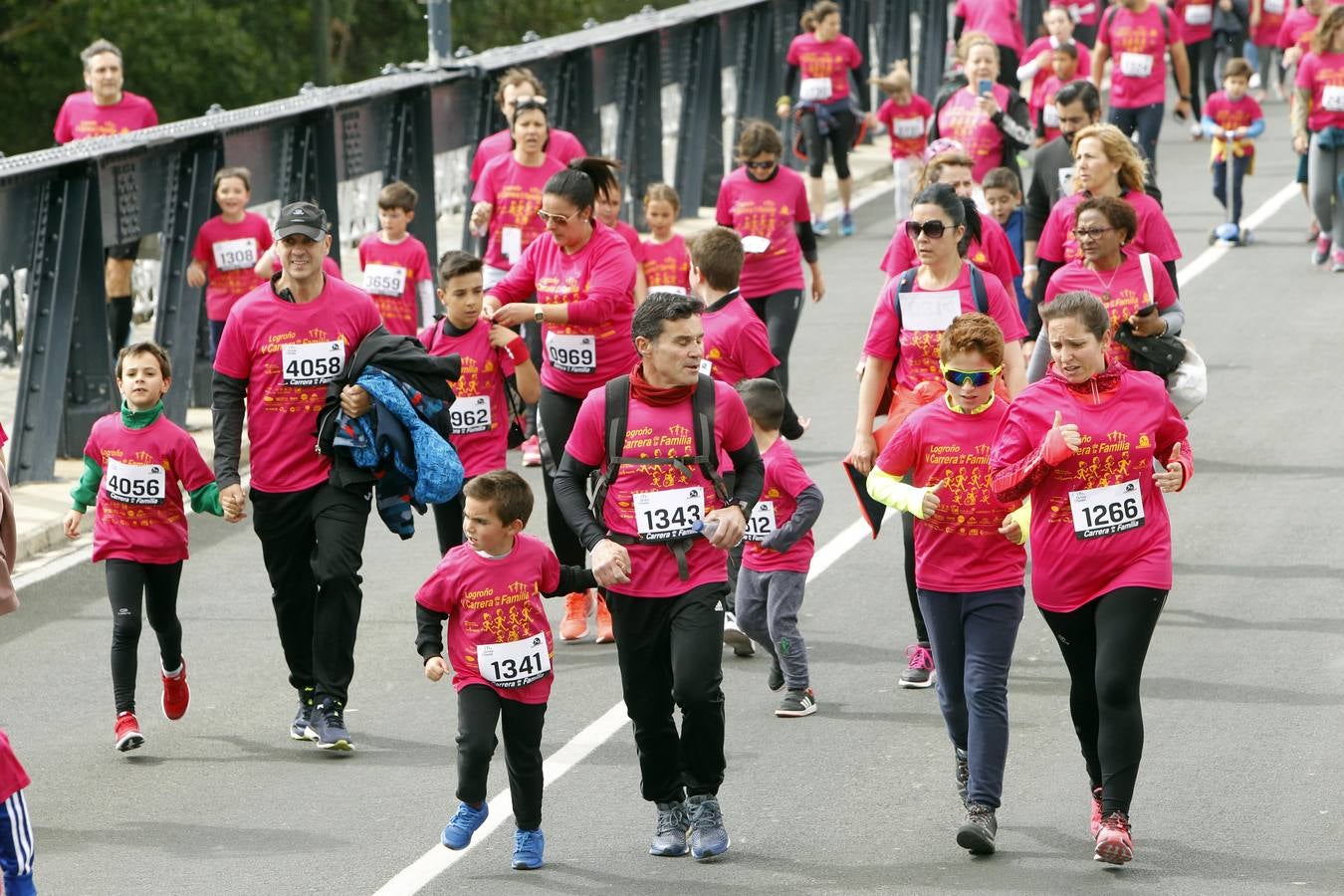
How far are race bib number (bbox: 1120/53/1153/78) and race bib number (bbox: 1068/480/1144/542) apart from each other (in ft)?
45.8

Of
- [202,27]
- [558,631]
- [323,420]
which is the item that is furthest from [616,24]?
[323,420]

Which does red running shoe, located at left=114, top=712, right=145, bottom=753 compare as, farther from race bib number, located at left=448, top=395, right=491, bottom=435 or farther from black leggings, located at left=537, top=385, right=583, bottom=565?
black leggings, located at left=537, top=385, right=583, bottom=565

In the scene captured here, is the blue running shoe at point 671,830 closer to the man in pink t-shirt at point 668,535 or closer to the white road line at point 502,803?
the man in pink t-shirt at point 668,535

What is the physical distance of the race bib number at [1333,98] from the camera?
19.2 metres

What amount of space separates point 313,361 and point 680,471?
196 centimetres

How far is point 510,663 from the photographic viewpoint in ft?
28.0

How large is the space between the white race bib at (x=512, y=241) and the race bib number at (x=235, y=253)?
6.01 feet

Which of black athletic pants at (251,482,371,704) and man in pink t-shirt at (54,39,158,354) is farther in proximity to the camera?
man in pink t-shirt at (54,39,158,354)

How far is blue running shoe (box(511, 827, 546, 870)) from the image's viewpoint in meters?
8.55

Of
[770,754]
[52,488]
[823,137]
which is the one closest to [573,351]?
[770,754]

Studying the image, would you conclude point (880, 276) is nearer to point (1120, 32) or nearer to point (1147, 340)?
point (1120, 32)

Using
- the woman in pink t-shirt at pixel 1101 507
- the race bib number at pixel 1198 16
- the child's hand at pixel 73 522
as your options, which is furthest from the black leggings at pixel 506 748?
the race bib number at pixel 1198 16

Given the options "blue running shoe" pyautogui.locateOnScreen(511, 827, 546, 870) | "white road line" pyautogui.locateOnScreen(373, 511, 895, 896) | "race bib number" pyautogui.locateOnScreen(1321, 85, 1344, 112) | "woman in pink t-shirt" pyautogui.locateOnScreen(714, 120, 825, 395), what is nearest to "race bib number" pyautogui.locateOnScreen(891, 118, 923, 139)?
"race bib number" pyautogui.locateOnScreen(1321, 85, 1344, 112)

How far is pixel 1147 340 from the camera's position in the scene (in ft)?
33.7
